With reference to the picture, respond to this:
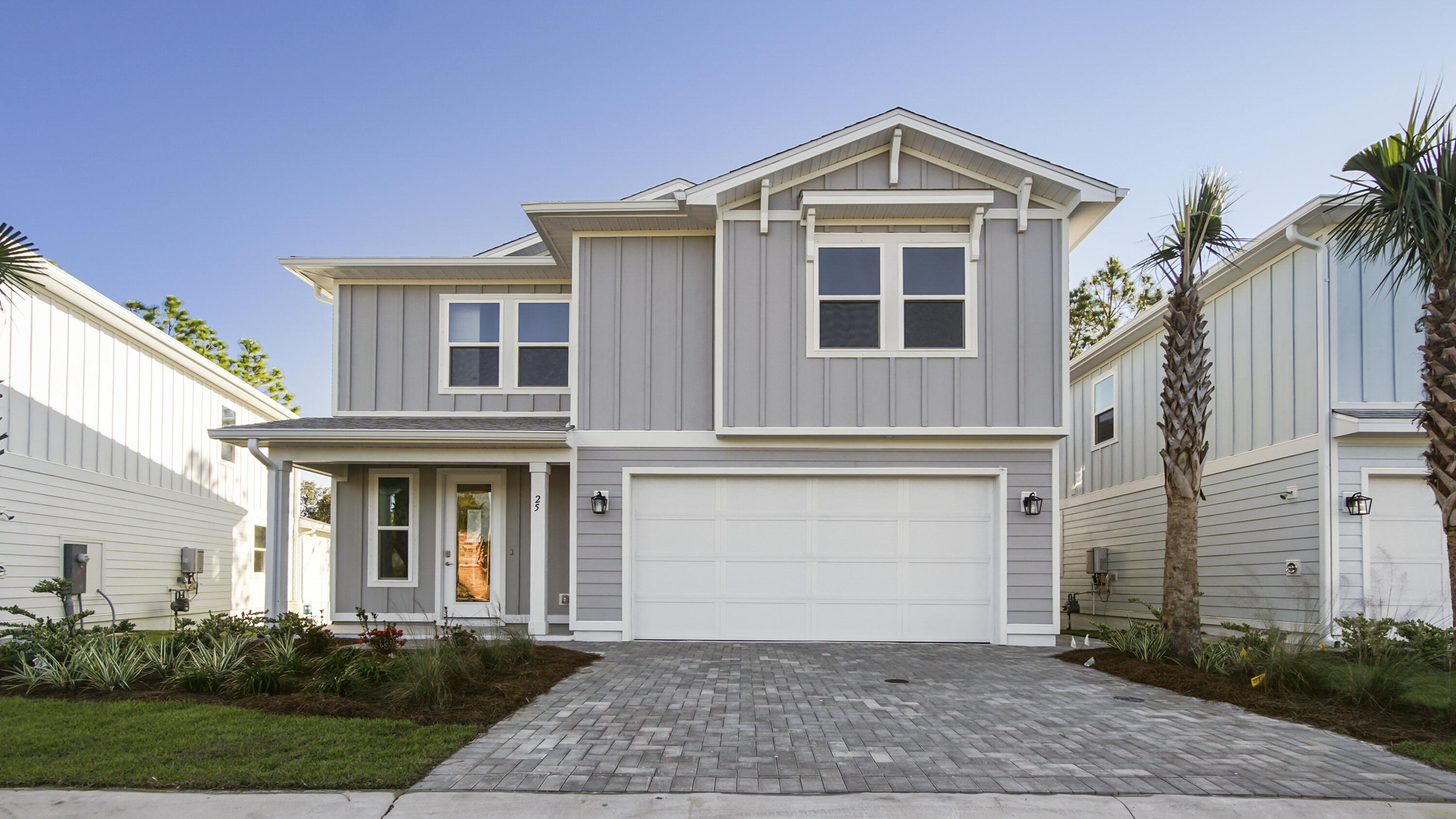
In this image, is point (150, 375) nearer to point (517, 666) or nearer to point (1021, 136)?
point (517, 666)

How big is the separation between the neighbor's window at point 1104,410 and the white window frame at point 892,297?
685 centimetres

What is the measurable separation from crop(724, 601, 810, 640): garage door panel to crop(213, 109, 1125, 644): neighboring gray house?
21mm

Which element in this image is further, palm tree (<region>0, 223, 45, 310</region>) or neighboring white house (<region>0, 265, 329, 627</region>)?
neighboring white house (<region>0, 265, 329, 627</region>)

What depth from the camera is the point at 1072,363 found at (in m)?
18.1

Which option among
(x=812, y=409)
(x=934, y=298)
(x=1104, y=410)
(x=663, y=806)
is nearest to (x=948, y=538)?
(x=812, y=409)

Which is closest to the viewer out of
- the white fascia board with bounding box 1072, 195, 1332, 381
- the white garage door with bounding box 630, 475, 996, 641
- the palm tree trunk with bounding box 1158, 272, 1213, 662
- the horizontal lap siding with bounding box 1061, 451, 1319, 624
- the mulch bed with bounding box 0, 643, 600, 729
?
the mulch bed with bounding box 0, 643, 600, 729

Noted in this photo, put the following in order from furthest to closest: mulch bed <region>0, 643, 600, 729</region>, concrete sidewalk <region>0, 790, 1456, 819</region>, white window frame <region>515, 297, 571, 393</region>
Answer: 1. white window frame <region>515, 297, 571, 393</region>
2. mulch bed <region>0, 643, 600, 729</region>
3. concrete sidewalk <region>0, 790, 1456, 819</region>

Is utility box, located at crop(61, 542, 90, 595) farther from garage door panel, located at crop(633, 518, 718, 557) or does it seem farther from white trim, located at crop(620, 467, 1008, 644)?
garage door panel, located at crop(633, 518, 718, 557)

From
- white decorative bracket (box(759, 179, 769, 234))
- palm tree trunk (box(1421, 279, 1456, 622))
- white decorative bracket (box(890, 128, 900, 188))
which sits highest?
white decorative bracket (box(890, 128, 900, 188))

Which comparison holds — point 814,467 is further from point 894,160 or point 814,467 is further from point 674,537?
point 894,160

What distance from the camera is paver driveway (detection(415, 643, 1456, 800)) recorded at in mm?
4637

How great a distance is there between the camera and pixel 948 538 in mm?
10836

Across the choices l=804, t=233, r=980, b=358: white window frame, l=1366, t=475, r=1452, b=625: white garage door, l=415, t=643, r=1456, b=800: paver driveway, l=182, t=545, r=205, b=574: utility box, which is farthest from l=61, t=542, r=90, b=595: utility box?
l=1366, t=475, r=1452, b=625: white garage door

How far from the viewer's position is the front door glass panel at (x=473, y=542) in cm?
1195
